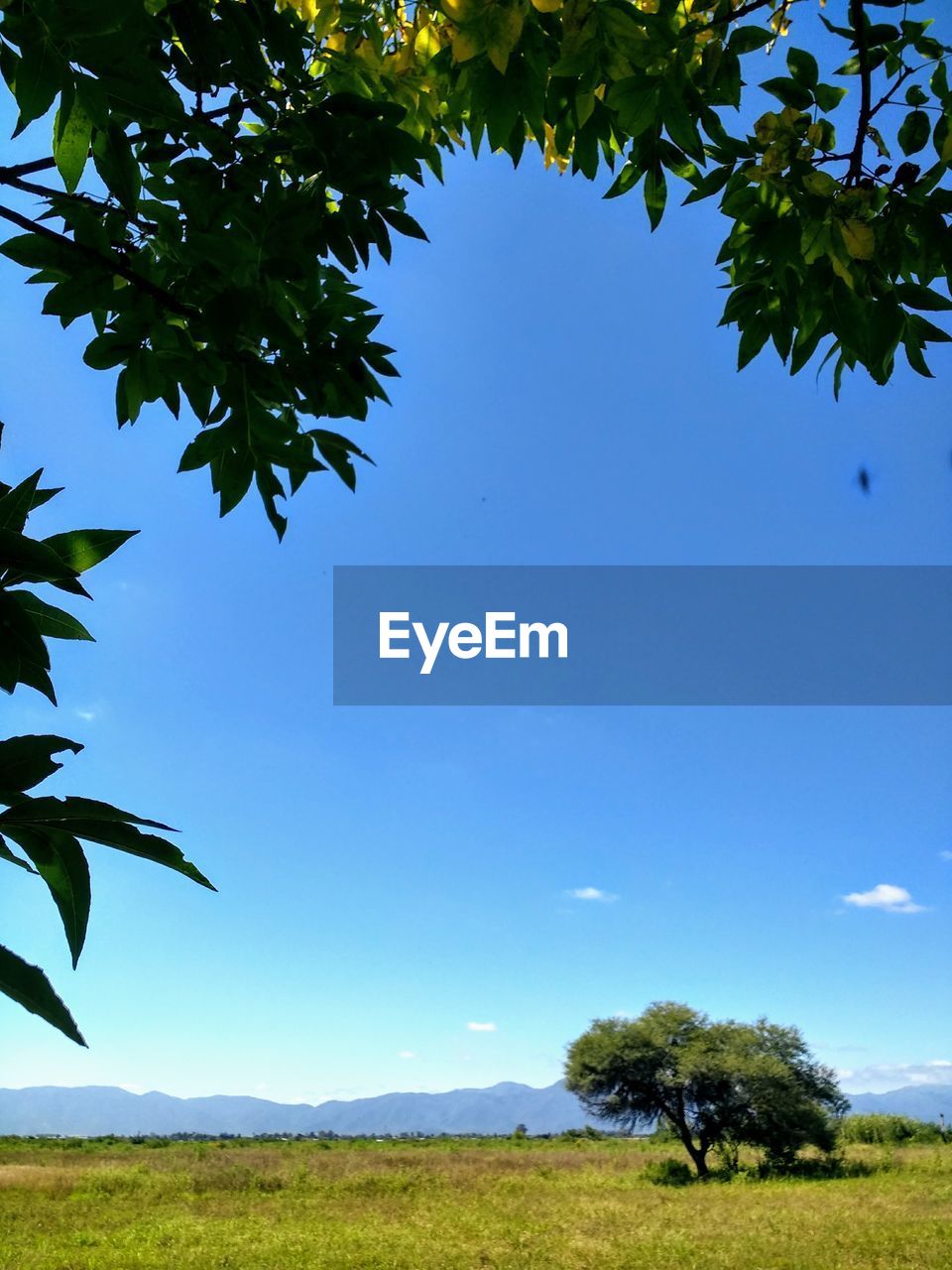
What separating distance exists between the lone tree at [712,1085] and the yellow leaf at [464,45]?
93.2 ft

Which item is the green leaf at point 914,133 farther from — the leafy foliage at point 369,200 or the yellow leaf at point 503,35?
the yellow leaf at point 503,35

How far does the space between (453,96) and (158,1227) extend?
1735 centimetres

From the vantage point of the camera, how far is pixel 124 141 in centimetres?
78

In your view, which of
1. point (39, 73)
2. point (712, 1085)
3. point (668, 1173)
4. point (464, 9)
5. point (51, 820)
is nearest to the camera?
point (51, 820)

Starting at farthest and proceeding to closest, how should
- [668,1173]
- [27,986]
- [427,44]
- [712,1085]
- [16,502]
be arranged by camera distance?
[712,1085] < [668,1173] < [427,44] < [16,502] < [27,986]

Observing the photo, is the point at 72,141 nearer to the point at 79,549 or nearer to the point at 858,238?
the point at 79,549

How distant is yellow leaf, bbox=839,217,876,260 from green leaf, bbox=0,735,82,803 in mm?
1004

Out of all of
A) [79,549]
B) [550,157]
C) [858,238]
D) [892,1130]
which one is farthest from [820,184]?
[892,1130]

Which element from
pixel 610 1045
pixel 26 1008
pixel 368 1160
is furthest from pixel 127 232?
pixel 610 1045

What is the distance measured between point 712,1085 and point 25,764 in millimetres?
28800

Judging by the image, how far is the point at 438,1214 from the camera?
15094 millimetres

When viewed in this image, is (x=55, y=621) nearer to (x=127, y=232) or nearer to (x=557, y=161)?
(x=127, y=232)

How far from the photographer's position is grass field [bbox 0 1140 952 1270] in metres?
12.0

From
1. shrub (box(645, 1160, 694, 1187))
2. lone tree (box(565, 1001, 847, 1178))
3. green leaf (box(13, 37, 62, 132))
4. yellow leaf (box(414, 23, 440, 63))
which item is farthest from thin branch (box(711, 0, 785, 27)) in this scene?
lone tree (box(565, 1001, 847, 1178))
